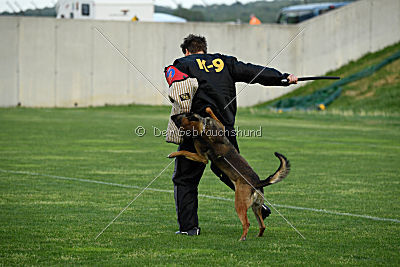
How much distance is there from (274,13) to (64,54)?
134m

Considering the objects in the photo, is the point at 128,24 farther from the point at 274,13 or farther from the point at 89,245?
the point at 274,13

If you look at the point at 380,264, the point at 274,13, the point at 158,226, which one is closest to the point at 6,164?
the point at 158,226

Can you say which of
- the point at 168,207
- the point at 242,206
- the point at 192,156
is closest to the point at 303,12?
the point at 168,207

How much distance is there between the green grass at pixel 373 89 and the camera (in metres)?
35.2

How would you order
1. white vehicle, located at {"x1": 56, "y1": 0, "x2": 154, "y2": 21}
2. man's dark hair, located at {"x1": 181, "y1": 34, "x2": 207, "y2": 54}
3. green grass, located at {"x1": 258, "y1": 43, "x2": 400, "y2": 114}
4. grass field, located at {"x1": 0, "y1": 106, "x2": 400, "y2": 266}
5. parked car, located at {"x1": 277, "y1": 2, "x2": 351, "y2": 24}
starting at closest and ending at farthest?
grass field, located at {"x1": 0, "y1": 106, "x2": 400, "y2": 266}
man's dark hair, located at {"x1": 181, "y1": 34, "x2": 207, "y2": 54}
green grass, located at {"x1": 258, "y1": 43, "x2": 400, "y2": 114}
white vehicle, located at {"x1": 56, "y1": 0, "x2": 154, "y2": 21}
parked car, located at {"x1": 277, "y1": 2, "x2": 351, "y2": 24}

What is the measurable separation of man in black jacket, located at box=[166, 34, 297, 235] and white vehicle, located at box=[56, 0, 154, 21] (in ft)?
119

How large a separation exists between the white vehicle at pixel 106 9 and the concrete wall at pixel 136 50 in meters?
2.19

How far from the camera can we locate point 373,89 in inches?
1489

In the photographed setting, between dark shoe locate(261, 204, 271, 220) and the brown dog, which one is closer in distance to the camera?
the brown dog

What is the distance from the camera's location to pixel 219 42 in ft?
144

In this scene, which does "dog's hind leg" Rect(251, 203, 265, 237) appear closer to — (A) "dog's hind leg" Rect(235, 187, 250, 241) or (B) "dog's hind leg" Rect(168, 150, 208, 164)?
(A) "dog's hind leg" Rect(235, 187, 250, 241)

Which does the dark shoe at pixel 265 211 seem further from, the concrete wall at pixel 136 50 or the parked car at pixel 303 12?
the parked car at pixel 303 12

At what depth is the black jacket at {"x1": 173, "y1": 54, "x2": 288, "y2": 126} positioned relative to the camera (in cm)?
729

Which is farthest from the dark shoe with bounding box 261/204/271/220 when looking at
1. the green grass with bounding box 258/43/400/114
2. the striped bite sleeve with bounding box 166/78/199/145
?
the green grass with bounding box 258/43/400/114
